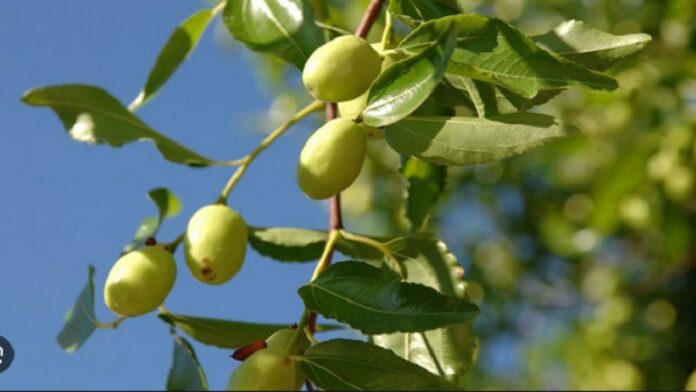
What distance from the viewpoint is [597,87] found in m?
0.94

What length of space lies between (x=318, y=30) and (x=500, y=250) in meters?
2.58

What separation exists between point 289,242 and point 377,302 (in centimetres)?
37

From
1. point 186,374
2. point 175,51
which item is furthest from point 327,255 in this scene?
point 175,51

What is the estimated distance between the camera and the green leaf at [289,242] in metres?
1.27

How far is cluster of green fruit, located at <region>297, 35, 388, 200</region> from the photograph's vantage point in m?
0.96

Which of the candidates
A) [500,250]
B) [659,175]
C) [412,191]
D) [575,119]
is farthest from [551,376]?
[412,191]

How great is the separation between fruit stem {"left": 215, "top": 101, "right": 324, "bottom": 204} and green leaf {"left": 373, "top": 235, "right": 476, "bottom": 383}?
0.17 metres

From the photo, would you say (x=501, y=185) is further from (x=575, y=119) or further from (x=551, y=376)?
(x=551, y=376)

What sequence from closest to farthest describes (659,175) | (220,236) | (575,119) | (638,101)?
(220,236), (659,175), (638,101), (575,119)

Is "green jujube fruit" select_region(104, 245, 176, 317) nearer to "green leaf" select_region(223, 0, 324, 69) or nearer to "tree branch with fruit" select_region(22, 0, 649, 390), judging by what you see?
"tree branch with fruit" select_region(22, 0, 649, 390)

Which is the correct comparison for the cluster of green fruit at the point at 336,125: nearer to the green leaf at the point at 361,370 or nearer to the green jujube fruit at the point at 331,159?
the green jujube fruit at the point at 331,159

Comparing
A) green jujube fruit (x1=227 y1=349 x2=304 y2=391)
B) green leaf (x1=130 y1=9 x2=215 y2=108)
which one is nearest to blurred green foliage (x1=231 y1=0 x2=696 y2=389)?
green leaf (x1=130 y1=9 x2=215 y2=108)

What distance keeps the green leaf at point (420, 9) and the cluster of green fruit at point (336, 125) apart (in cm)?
9

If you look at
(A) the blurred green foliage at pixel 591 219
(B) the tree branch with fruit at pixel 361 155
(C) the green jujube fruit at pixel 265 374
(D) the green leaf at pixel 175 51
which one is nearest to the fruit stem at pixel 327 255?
(B) the tree branch with fruit at pixel 361 155
